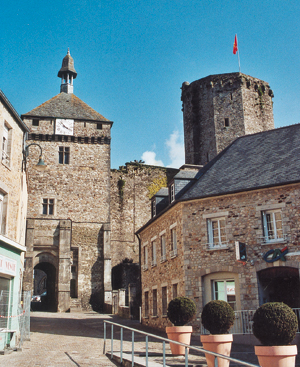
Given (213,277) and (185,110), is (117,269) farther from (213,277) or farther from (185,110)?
(213,277)

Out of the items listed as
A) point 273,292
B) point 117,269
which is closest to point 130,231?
point 117,269

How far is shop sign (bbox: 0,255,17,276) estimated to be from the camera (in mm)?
11270

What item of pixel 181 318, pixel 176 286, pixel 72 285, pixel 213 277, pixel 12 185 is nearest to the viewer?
pixel 181 318

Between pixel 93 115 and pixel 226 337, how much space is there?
27.3 m

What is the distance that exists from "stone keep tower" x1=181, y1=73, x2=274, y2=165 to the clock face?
10081 millimetres

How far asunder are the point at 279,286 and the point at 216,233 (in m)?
2.76

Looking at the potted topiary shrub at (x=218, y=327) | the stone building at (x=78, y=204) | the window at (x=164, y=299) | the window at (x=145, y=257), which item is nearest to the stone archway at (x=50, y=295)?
the stone building at (x=78, y=204)

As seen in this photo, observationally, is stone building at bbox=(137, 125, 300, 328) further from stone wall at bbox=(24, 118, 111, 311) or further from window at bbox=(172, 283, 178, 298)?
stone wall at bbox=(24, 118, 111, 311)

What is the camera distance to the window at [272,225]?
48.9 feet

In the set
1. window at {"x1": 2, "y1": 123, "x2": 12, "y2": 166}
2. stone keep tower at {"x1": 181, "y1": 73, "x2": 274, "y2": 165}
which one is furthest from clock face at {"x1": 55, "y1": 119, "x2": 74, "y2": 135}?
window at {"x1": 2, "y1": 123, "x2": 12, "y2": 166}

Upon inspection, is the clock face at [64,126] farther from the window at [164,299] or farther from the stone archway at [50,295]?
the window at [164,299]

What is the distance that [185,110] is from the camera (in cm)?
3912

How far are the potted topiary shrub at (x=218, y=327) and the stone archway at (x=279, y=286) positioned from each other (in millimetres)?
4546

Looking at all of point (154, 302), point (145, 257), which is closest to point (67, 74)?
point (145, 257)
